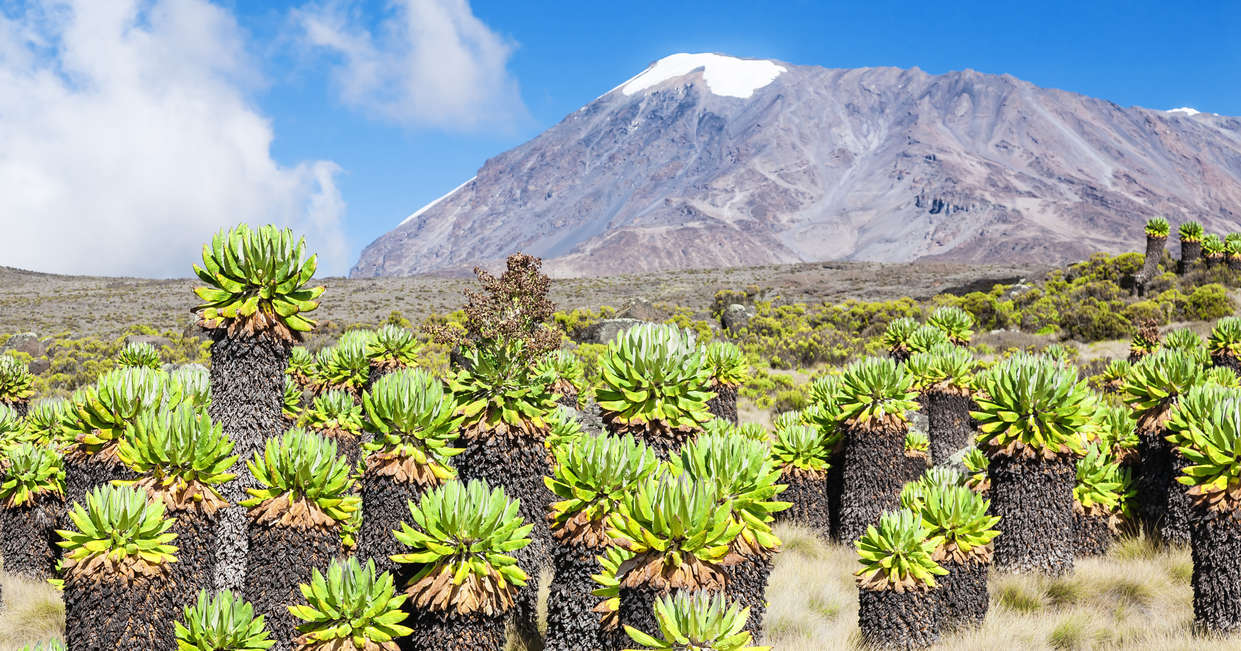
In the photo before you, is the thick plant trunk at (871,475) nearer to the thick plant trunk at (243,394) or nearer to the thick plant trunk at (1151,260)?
the thick plant trunk at (243,394)

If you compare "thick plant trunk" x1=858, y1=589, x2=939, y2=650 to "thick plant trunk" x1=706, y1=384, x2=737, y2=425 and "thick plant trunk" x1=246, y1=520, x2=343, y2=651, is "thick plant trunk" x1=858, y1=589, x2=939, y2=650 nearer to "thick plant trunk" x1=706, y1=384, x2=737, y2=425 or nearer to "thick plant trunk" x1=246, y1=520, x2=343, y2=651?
"thick plant trunk" x1=246, y1=520, x2=343, y2=651

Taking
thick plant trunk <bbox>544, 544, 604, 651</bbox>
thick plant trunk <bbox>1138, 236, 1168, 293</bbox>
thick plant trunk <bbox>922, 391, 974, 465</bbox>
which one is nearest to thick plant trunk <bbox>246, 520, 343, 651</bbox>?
thick plant trunk <bbox>544, 544, 604, 651</bbox>

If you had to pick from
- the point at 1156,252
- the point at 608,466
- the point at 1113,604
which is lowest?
the point at 1113,604

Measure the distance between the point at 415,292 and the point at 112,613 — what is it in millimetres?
47658

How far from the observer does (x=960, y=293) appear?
3656cm

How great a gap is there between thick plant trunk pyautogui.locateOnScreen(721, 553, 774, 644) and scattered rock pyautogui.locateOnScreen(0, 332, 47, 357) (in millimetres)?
31139

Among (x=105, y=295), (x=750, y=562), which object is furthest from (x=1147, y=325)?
(x=105, y=295)

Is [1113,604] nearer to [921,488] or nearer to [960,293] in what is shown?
[921,488]

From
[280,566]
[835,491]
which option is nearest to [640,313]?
[835,491]

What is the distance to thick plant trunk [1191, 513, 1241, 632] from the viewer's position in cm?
580

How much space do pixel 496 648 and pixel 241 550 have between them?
2.93 meters

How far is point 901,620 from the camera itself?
6.07m

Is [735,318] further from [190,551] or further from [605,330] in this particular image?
[190,551]

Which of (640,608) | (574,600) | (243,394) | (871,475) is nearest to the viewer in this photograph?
(640,608)
